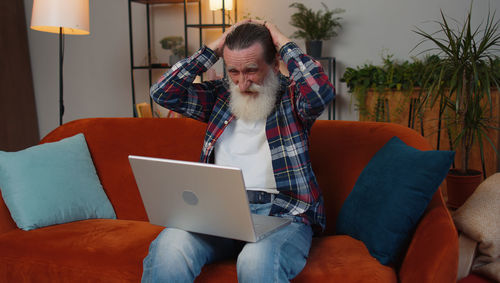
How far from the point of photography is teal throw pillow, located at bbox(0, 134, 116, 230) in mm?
1954

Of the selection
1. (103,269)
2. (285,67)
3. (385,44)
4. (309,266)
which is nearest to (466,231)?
(309,266)

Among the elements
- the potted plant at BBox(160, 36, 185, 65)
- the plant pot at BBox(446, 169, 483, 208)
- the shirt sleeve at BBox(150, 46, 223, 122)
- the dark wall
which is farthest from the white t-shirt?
the dark wall

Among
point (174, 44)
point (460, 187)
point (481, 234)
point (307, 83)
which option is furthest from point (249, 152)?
point (174, 44)

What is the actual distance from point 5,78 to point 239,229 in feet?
12.9

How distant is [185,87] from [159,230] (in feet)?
2.12

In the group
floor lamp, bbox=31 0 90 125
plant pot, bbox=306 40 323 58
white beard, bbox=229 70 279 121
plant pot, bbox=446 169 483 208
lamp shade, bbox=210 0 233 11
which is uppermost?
lamp shade, bbox=210 0 233 11

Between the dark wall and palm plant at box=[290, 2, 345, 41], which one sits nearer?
palm plant at box=[290, 2, 345, 41]


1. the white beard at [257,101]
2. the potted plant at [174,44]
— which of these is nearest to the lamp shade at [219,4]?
the potted plant at [174,44]

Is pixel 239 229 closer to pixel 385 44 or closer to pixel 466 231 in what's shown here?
pixel 466 231

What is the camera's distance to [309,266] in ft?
4.98

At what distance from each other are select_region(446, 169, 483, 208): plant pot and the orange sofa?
771 mm

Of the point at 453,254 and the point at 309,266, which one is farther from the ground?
the point at 453,254

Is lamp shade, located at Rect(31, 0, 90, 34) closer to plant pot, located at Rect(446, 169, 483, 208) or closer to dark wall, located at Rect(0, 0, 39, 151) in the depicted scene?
dark wall, located at Rect(0, 0, 39, 151)

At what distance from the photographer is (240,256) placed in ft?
4.45
